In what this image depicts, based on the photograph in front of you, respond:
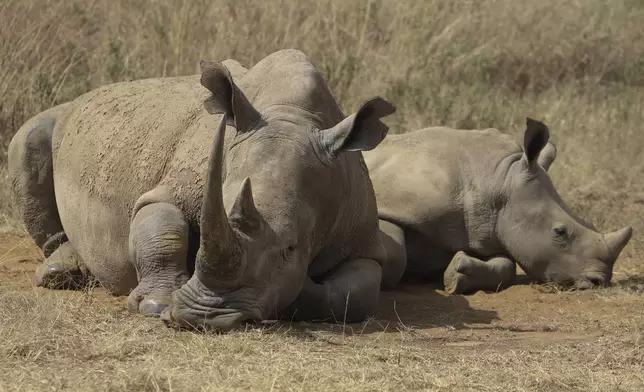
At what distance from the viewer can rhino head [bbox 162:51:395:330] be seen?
611 centimetres

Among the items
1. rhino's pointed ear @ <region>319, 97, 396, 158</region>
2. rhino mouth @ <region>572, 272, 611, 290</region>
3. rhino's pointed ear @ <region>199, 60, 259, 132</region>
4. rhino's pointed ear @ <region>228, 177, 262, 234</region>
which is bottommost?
rhino mouth @ <region>572, 272, 611, 290</region>

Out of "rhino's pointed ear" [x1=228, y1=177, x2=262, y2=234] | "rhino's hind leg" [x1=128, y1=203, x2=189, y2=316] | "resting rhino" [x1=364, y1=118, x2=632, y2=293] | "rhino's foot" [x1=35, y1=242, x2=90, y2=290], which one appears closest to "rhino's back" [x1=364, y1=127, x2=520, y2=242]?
"resting rhino" [x1=364, y1=118, x2=632, y2=293]

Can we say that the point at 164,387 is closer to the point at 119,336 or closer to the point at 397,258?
the point at 119,336

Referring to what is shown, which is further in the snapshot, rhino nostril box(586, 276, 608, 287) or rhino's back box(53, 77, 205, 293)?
rhino nostril box(586, 276, 608, 287)

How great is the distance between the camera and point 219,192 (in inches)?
231

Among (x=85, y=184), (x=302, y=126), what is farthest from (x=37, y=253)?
(x=302, y=126)

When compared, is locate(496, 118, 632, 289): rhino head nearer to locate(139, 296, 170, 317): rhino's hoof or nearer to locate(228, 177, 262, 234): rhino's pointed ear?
locate(139, 296, 170, 317): rhino's hoof

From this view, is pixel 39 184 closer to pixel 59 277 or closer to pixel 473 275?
pixel 59 277

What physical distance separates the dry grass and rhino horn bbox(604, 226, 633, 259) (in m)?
0.28

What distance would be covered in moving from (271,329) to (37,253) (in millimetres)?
3793

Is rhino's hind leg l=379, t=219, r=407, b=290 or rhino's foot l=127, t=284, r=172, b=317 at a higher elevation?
rhino's foot l=127, t=284, r=172, b=317

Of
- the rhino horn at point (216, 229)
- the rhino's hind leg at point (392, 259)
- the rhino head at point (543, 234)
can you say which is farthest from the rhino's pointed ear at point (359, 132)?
the rhino head at point (543, 234)

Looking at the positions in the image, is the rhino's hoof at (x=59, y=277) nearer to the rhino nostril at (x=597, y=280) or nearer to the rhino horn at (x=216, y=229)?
the rhino horn at (x=216, y=229)

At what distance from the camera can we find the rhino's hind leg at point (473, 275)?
884 cm
